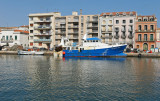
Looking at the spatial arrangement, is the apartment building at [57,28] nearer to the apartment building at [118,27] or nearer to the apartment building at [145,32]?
the apartment building at [118,27]

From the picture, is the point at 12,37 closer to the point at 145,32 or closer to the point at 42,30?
the point at 42,30

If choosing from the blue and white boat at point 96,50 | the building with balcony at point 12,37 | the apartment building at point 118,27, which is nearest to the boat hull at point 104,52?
the blue and white boat at point 96,50

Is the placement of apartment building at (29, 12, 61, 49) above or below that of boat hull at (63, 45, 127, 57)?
above

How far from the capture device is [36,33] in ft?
299

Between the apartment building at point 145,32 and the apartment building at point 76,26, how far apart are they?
15.6 meters

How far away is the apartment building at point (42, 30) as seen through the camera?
8879 cm

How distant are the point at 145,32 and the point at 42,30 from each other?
1668 inches

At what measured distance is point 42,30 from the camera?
9200 cm

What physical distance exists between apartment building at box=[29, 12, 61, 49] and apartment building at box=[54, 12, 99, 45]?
87.1 inches

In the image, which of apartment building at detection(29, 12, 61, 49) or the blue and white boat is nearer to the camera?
the blue and white boat

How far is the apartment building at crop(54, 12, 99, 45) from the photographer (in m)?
83.1

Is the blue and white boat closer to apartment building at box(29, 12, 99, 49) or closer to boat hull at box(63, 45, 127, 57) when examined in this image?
boat hull at box(63, 45, 127, 57)

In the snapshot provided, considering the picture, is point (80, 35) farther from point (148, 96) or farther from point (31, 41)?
point (148, 96)

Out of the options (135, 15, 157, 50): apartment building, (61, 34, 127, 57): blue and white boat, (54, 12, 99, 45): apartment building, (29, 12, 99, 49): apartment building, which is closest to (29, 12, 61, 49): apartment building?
(29, 12, 99, 49): apartment building
